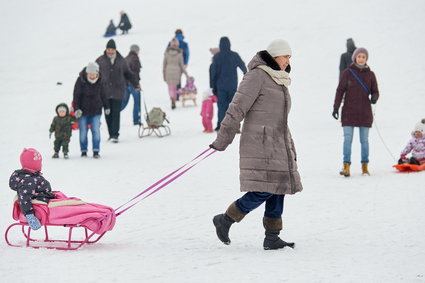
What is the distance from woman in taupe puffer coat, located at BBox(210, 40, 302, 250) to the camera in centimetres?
595

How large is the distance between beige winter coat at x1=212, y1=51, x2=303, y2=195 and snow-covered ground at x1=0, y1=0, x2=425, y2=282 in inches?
23.0

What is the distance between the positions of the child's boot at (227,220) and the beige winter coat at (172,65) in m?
13.6

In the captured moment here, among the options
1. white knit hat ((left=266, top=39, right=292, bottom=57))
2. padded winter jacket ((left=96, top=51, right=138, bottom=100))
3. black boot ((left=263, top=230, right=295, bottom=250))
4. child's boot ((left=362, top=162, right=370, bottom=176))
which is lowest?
child's boot ((left=362, top=162, right=370, bottom=176))

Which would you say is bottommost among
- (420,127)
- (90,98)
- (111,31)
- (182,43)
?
(420,127)

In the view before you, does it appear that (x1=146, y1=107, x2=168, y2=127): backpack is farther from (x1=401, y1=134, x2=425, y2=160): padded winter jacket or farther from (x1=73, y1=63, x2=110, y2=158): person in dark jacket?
(x1=401, y1=134, x2=425, y2=160): padded winter jacket

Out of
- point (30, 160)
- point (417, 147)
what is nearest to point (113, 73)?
point (417, 147)

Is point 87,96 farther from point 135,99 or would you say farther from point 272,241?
point 272,241

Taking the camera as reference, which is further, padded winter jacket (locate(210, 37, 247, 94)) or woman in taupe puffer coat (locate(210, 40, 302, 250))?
padded winter jacket (locate(210, 37, 247, 94))

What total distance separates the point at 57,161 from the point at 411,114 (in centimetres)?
893

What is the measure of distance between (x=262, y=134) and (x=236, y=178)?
4.32 m

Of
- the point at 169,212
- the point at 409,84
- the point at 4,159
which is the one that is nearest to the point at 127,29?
the point at 409,84

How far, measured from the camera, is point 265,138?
237 inches

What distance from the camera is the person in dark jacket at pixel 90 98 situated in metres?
12.3

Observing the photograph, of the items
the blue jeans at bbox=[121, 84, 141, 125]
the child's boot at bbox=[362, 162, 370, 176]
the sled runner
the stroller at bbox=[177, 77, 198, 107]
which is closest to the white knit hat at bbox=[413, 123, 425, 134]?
the sled runner
